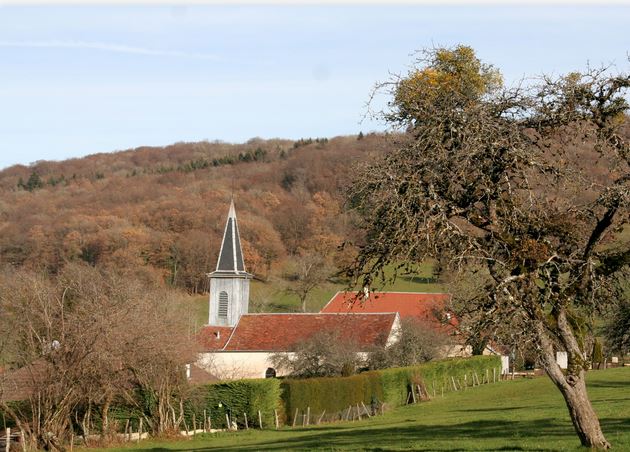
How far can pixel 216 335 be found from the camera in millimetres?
70688

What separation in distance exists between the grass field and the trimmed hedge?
1839 millimetres

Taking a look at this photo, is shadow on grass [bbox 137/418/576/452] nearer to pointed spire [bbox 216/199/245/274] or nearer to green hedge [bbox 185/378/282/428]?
green hedge [bbox 185/378/282/428]

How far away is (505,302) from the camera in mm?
15070

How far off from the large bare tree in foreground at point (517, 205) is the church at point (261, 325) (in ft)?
128

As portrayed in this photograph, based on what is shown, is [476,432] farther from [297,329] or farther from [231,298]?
[231,298]

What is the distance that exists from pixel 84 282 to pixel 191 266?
61043 mm

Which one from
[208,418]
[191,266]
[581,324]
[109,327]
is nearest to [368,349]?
[208,418]

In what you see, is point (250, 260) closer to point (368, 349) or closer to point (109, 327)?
point (368, 349)

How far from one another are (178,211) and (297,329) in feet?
180

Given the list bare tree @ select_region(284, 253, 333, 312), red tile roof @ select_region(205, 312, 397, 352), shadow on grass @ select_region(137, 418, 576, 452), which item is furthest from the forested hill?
shadow on grass @ select_region(137, 418, 576, 452)

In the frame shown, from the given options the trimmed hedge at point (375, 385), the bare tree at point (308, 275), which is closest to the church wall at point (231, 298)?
the bare tree at point (308, 275)

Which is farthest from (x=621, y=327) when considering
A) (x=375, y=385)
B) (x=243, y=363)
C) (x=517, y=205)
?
(x=517, y=205)

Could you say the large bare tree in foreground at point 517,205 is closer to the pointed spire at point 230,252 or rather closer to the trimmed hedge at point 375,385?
the trimmed hedge at point 375,385

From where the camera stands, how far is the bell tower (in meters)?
73.9
